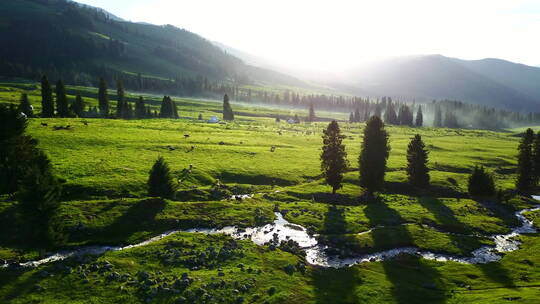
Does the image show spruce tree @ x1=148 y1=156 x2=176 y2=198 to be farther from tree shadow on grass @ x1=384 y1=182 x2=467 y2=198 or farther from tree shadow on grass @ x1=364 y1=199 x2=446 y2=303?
tree shadow on grass @ x1=384 y1=182 x2=467 y2=198

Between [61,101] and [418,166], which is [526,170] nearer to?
[418,166]

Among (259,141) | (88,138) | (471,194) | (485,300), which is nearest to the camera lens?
(485,300)

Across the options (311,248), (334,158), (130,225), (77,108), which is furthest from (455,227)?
(77,108)

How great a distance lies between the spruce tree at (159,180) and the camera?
A: 55.2 meters

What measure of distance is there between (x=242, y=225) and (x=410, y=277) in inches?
940

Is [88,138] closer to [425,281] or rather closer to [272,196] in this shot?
[272,196]

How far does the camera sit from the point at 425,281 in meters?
39.6

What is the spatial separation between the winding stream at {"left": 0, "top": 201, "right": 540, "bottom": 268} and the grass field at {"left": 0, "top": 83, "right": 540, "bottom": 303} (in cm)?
125

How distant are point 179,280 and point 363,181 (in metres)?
42.6

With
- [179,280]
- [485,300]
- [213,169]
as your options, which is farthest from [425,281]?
[213,169]

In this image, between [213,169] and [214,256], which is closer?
[214,256]

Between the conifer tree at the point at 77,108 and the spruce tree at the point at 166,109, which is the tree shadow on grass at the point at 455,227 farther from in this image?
the spruce tree at the point at 166,109

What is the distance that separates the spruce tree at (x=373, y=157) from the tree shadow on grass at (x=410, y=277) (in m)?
15.0

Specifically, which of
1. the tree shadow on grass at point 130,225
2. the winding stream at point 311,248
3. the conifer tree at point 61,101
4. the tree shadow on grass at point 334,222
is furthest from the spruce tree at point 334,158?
the conifer tree at point 61,101
